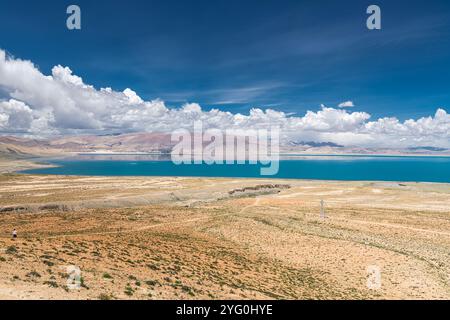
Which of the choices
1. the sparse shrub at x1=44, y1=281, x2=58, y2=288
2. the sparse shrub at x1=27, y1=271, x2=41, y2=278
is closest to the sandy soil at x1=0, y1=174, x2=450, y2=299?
the sparse shrub at x1=44, y1=281, x2=58, y2=288

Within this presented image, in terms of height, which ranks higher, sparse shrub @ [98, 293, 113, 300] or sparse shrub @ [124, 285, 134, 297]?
sparse shrub @ [98, 293, 113, 300]

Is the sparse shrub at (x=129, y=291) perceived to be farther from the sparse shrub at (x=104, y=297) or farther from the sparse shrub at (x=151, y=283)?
the sparse shrub at (x=151, y=283)

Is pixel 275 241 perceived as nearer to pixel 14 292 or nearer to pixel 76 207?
pixel 14 292

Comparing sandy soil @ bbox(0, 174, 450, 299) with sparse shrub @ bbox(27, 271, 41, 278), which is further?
sandy soil @ bbox(0, 174, 450, 299)

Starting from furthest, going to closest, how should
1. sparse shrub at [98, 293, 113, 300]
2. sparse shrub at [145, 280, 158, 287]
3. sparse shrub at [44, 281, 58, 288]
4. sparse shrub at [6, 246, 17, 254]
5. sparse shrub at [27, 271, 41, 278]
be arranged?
sparse shrub at [6, 246, 17, 254]
sparse shrub at [145, 280, 158, 287]
sparse shrub at [27, 271, 41, 278]
sparse shrub at [44, 281, 58, 288]
sparse shrub at [98, 293, 113, 300]

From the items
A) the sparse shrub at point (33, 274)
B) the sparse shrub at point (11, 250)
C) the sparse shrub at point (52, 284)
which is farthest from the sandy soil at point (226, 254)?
the sparse shrub at point (11, 250)

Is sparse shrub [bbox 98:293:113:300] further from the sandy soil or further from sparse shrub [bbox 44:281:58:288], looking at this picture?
sparse shrub [bbox 44:281:58:288]

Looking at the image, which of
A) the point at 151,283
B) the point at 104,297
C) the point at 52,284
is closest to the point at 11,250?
the point at 52,284

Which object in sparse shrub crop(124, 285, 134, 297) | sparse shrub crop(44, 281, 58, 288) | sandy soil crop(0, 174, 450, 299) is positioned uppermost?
sparse shrub crop(44, 281, 58, 288)

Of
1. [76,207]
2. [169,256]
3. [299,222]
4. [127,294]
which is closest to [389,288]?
[169,256]
